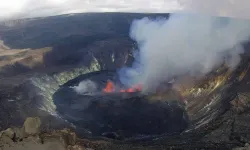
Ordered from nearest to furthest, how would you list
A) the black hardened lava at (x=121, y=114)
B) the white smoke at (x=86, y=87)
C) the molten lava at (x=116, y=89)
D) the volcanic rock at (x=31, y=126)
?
1. the volcanic rock at (x=31, y=126)
2. the black hardened lava at (x=121, y=114)
3. the molten lava at (x=116, y=89)
4. the white smoke at (x=86, y=87)

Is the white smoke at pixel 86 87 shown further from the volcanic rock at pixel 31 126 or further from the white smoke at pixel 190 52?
the volcanic rock at pixel 31 126

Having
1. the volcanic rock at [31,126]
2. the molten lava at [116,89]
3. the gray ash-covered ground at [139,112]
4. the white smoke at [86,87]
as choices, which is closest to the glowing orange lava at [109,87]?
the molten lava at [116,89]

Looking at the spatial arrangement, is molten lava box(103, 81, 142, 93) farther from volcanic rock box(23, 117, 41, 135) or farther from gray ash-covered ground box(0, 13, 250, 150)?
volcanic rock box(23, 117, 41, 135)

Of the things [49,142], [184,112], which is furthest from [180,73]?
[49,142]

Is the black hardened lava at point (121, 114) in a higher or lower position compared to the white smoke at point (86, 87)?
lower

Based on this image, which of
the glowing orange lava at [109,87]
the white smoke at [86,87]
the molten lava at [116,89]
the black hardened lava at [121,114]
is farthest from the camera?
the white smoke at [86,87]

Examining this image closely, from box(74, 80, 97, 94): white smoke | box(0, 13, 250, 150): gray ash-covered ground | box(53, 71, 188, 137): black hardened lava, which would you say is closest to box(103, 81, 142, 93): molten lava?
box(0, 13, 250, 150): gray ash-covered ground

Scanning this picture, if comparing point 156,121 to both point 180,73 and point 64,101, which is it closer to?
point 180,73

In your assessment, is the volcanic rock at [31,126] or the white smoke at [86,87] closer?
the volcanic rock at [31,126]
